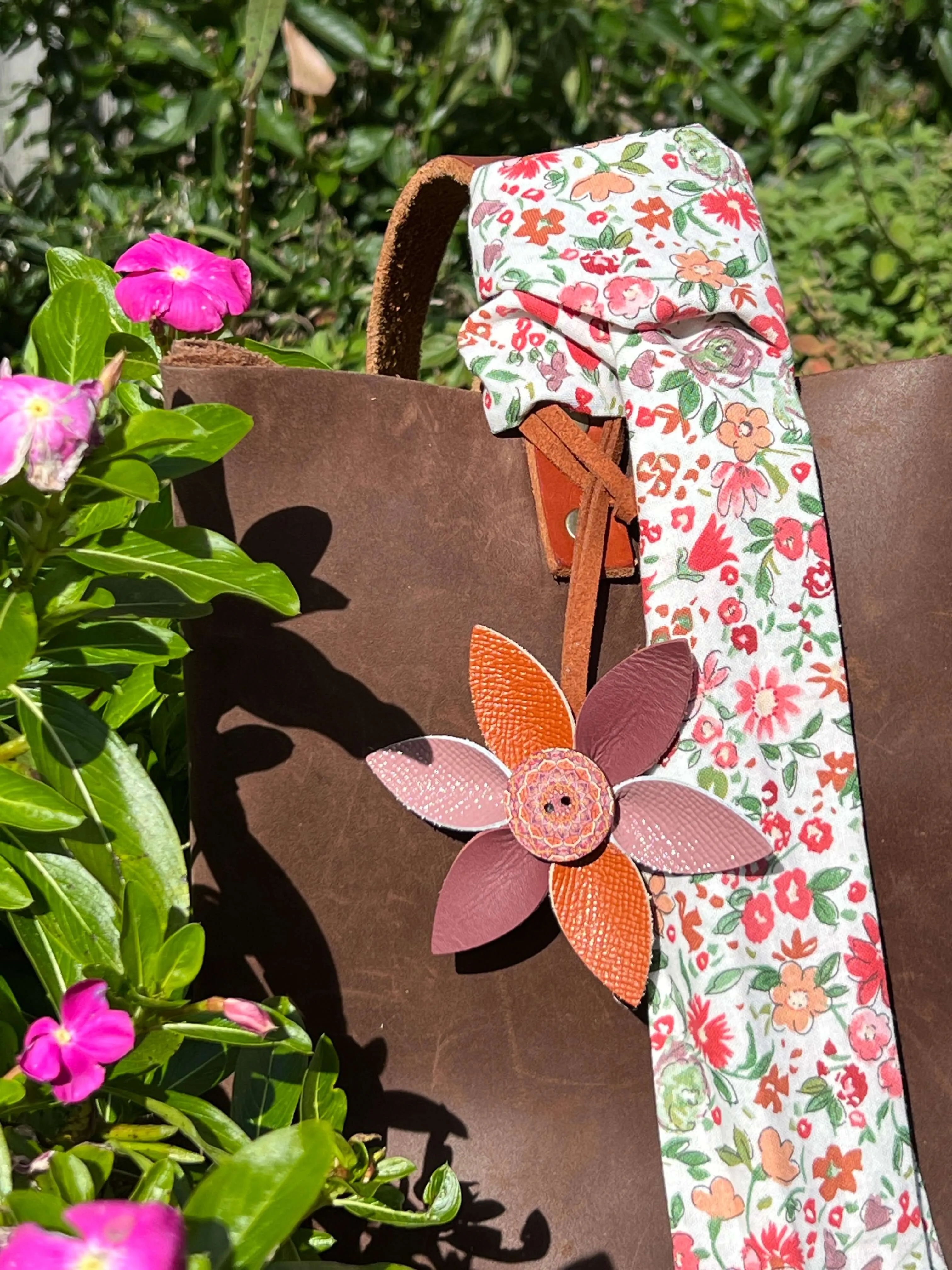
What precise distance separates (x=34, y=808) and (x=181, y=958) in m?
0.10

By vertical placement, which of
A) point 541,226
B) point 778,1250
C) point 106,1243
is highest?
point 541,226

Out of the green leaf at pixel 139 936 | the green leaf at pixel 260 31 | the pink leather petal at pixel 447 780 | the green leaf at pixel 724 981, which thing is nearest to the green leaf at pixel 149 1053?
the green leaf at pixel 139 936

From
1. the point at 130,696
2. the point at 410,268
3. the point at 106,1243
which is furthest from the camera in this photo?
the point at 410,268

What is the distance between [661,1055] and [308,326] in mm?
1319

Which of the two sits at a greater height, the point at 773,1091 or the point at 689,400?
the point at 689,400

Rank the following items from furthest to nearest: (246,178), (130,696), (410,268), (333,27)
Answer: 1. (333,27)
2. (246,178)
3. (410,268)
4. (130,696)

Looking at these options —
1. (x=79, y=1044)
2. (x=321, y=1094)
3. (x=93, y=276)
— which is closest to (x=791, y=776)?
(x=321, y=1094)

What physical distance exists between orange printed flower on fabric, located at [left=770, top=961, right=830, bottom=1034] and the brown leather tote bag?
96 mm

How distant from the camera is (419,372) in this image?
1.00 meters

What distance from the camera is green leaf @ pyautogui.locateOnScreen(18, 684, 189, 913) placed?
0.59m

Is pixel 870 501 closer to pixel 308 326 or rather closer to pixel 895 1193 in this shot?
pixel 895 1193

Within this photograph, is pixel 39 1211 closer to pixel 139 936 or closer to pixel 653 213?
pixel 139 936

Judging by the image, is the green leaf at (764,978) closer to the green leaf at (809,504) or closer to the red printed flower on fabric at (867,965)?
the red printed flower on fabric at (867,965)

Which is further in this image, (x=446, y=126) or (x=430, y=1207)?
(x=446, y=126)
